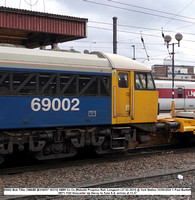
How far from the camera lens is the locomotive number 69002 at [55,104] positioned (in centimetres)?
857

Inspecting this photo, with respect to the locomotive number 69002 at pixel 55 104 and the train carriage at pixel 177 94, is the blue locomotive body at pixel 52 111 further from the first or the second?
the train carriage at pixel 177 94

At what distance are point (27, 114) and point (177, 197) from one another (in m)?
4.64

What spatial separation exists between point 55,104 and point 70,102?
1.65 feet

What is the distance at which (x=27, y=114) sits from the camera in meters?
8.43

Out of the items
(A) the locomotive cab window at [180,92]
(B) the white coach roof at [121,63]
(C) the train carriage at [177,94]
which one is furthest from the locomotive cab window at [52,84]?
(A) the locomotive cab window at [180,92]

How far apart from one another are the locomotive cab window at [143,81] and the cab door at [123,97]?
384 mm

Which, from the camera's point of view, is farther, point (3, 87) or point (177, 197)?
point (3, 87)

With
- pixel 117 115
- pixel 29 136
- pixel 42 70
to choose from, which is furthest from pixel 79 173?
pixel 42 70

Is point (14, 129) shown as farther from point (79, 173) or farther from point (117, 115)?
point (117, 115)

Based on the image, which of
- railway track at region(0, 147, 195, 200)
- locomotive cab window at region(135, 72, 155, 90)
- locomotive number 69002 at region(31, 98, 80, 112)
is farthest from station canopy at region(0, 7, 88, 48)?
railway track at region(0, 147, 195, 200)

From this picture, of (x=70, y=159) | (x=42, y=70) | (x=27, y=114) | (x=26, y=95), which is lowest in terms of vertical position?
(x=70, y=159)

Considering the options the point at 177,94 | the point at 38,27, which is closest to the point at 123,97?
the point at 38,27

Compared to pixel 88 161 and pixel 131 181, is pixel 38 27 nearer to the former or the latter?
pixel 88 161

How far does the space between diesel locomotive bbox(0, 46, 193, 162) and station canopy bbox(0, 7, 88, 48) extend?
5.41 meters
